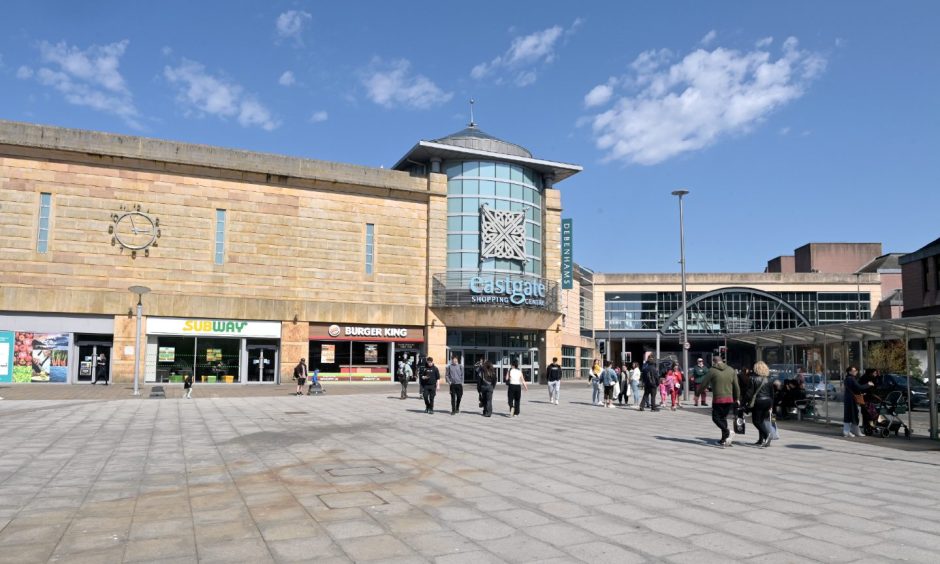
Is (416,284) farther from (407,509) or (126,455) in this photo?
(407,509)

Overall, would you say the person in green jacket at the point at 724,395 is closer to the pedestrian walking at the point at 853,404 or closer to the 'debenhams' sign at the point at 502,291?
the pedestrian walking at the point at 853,404

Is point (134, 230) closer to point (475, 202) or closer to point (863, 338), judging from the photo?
point (475, 202)

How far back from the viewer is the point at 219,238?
36531mm

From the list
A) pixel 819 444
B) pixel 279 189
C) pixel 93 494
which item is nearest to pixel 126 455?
pixel 93 494

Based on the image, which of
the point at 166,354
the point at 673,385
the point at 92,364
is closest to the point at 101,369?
the point at 92,364

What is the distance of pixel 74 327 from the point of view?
109ft

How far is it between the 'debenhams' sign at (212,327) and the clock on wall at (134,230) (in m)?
3.63

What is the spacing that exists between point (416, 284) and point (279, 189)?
9508 millimetres

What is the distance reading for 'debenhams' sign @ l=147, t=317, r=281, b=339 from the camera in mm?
35000

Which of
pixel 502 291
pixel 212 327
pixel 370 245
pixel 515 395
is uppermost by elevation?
pixel 370 245

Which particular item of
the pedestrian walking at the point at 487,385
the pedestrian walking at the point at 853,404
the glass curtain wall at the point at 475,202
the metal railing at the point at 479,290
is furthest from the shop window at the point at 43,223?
the pedestrian walking at the point at 853,404

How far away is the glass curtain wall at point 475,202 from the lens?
4178 centimetres

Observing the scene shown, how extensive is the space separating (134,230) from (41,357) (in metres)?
7.38

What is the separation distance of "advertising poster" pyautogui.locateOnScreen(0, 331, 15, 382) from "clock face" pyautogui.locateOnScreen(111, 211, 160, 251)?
6.40m
